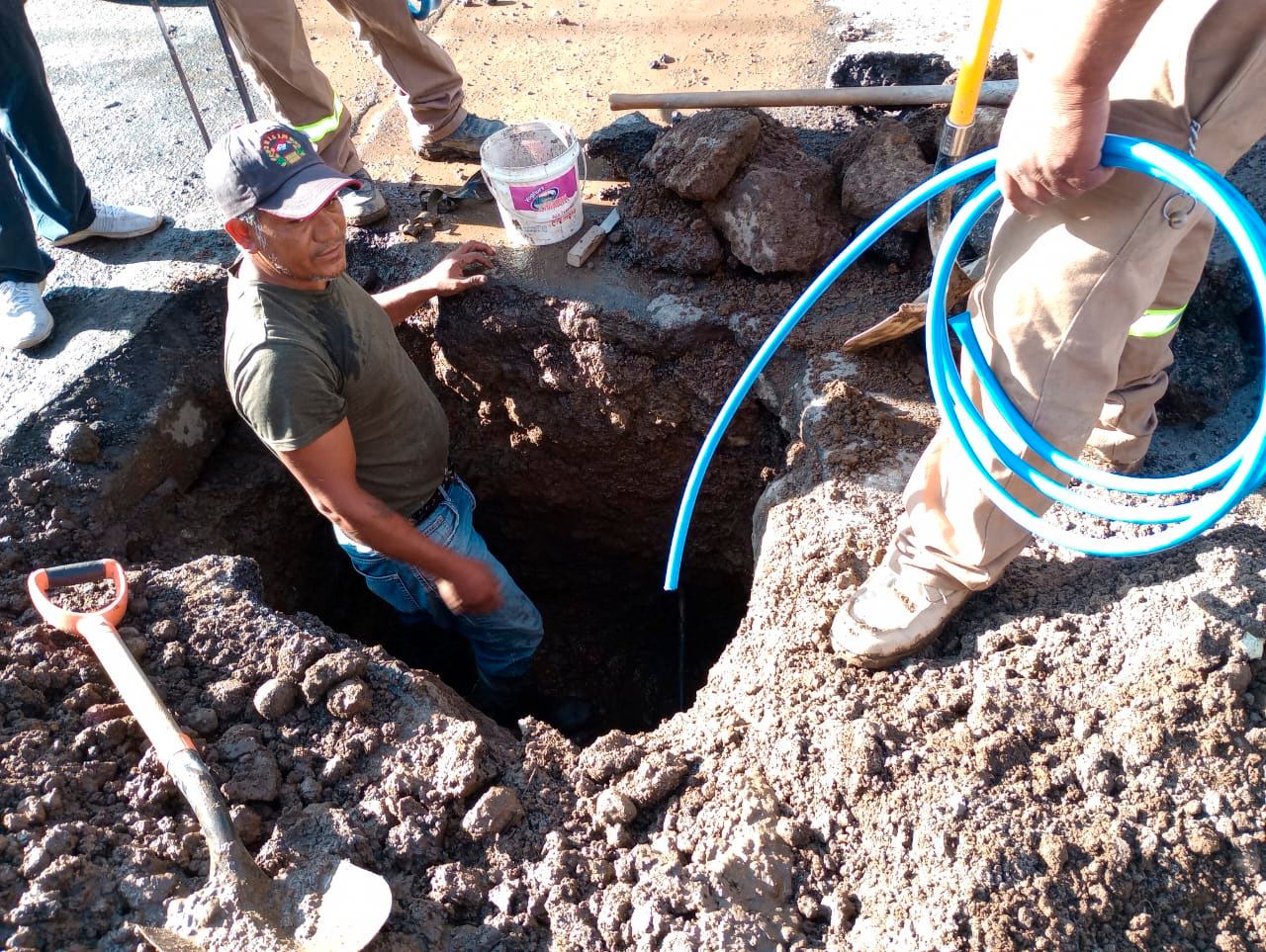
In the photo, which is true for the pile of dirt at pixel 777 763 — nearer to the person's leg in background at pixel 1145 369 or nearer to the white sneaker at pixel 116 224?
the person's leg in background at pixel 1145 369

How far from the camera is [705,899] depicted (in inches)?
70.5

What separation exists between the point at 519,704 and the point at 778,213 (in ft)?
6.58

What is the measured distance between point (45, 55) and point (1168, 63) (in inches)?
224

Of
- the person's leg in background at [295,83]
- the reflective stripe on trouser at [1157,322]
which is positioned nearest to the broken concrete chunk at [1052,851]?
the reflective stripe on trouser at [1157,322]

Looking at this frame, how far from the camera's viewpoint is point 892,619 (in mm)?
2109

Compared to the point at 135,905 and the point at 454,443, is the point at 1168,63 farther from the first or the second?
the point at 454,443

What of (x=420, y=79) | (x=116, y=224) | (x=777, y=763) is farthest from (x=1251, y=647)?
(x=116, y=224)

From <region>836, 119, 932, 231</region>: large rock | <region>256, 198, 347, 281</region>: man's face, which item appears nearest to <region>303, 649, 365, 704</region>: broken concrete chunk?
<region>256, 198, 347, 281</region>: man's face

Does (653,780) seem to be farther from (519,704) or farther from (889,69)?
(889,69)

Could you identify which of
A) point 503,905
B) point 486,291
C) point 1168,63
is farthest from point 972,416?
point 486,291

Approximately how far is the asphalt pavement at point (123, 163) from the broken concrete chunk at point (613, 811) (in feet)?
7.28

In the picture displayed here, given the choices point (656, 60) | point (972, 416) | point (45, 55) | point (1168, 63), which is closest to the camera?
point (1168, 63)

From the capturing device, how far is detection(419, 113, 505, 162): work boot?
3.86m

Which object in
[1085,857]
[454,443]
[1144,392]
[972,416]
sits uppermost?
[972,416]
